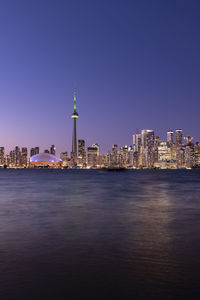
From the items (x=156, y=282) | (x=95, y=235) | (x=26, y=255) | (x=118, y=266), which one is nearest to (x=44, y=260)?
(x=26, y=255)

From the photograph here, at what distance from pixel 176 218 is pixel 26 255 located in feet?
50.8

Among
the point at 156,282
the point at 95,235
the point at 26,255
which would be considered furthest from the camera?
the point at 95,235

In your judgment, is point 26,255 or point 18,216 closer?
point 26,255

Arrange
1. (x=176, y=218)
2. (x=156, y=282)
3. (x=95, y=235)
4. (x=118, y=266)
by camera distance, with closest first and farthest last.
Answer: (x=156, y=282)
(x=118, y=266)
(x=95, y=235)
(x=176, y=218)

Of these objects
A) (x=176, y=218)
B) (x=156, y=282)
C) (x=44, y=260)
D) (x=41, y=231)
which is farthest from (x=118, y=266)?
(x=176, y=218)

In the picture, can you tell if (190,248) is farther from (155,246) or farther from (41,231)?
(41,231)

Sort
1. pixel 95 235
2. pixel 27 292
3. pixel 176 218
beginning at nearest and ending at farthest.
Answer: pixel 27 292
pixel 95 235
pixel 176 218

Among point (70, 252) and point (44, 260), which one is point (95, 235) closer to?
point (70, 252)

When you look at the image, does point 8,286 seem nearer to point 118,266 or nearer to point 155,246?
point 118,266

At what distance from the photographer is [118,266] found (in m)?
12.6

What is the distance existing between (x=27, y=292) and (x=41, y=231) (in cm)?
1070

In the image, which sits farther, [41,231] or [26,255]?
[41,231]

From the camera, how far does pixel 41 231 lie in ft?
67.2

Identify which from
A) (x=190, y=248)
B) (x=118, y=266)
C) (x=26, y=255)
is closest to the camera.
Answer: (x=118, y=266)
